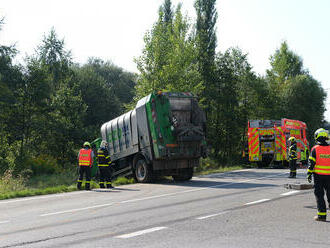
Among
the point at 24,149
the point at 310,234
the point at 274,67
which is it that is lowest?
the point at 310,234

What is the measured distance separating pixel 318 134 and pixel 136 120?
883 centimetres

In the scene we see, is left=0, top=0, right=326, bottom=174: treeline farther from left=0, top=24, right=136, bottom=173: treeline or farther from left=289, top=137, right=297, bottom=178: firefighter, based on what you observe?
left=289, top=137, right=297, bottom=178: firefighter

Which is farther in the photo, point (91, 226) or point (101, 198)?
point (101, 198)

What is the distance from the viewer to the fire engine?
23125 mm

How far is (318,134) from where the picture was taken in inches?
290

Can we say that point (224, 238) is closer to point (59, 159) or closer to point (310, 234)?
point (310, 234)

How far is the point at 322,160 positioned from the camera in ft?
23.7

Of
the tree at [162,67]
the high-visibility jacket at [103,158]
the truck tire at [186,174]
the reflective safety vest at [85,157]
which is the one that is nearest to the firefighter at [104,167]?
the high-visibility jacket at [103,158]

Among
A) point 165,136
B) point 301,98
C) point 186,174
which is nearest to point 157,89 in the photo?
point 186,174

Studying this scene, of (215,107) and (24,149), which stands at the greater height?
(215,107)

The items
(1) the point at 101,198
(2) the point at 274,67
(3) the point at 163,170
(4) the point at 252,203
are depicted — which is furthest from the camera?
(2) the point at 274,67

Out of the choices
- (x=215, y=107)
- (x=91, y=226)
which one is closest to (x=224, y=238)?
(x=91, y=226)

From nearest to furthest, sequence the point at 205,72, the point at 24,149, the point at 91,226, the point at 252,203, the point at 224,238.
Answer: the point at 224,238
the point at 91,226
the point at 252,203
the point at 24,149
the point at 205,72

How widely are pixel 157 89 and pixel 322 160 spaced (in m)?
18.1
